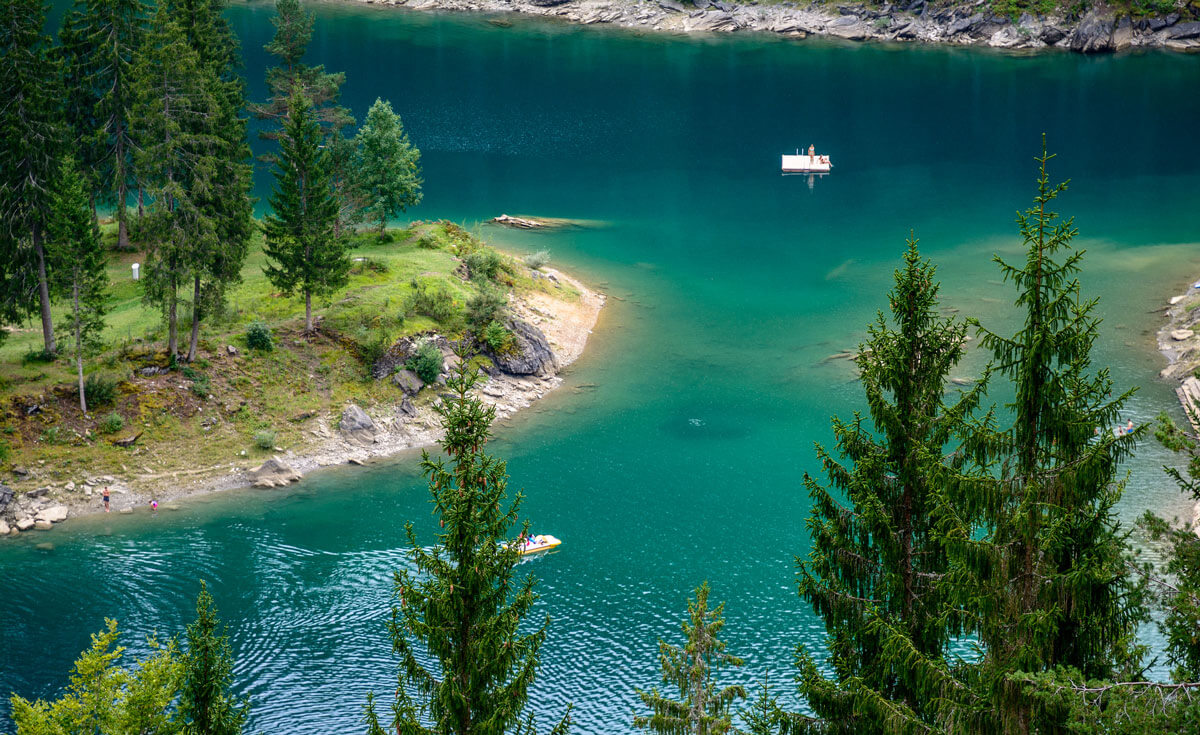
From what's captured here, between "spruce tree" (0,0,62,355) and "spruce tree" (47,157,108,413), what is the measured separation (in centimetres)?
147

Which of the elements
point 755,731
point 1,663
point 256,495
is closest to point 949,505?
point 755,731

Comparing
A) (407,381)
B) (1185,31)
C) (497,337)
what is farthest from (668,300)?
(1185,31)

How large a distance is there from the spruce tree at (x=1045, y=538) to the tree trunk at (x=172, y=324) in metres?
53.3

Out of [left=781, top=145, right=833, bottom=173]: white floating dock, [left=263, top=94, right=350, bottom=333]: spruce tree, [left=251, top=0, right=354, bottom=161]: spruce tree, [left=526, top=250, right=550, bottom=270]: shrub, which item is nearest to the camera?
[left=263, top=94, right=350, bottom=333]: spruce tree

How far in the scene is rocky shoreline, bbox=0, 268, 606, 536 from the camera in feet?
199

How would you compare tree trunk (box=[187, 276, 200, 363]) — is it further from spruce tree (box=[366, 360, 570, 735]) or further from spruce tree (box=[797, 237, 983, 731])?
spruce tree (box=[797, 237, 983, 731])

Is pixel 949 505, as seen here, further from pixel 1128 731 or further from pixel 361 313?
pixel 361 313

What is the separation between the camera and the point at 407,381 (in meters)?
73.1

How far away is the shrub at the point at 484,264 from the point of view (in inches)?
3381

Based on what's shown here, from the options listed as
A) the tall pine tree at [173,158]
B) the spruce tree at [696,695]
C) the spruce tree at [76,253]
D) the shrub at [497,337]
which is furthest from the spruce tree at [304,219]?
the spruce tree at [696,695]

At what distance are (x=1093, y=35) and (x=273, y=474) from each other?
513ft

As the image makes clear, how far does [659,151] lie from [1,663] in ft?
327

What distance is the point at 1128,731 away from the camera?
1980cm

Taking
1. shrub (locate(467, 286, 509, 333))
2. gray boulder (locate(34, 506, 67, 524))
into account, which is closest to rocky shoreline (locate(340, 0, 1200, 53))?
shrub (locate(467, 286, 509, 333))
